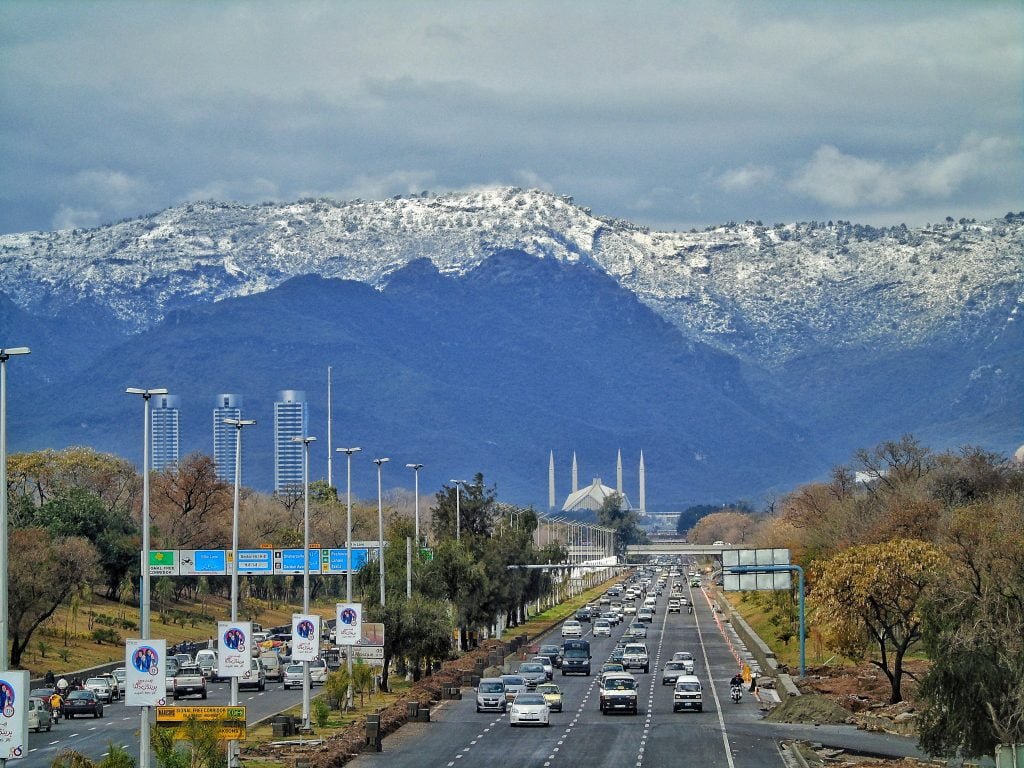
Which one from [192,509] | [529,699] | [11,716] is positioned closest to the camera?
[11,716]

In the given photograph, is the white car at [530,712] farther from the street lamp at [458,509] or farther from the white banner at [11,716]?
the street lamp at [458,509]

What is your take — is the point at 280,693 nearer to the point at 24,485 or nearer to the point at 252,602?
the point at 252,602

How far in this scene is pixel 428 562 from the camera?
118m

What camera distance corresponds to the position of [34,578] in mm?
103688

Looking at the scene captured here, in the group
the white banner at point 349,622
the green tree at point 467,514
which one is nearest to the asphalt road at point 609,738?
the white banner at point 349,622

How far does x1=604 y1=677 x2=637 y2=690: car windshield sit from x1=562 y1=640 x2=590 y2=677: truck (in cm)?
2561

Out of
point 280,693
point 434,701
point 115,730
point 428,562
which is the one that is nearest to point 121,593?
point 428,562

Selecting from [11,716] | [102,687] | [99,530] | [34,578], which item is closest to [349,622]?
[102,687]

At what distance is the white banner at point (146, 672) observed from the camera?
44.5 meters

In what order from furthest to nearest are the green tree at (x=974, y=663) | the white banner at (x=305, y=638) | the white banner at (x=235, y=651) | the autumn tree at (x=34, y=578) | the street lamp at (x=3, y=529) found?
1. the autumn tree at (x=34, y=578)
2. the white banner at (x=305, y=638)
3. the white banner at (x=235, y=651)
4. the green tree at (x=974, y=663)
5. the street lamp at (x=3, y=529)

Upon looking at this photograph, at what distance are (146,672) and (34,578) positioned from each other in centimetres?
Answer: 6198

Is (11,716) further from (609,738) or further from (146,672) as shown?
(609,738)

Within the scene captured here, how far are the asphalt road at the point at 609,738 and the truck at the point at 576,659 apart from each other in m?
13.1

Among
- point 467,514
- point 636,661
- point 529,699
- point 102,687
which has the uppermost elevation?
point 467,514
